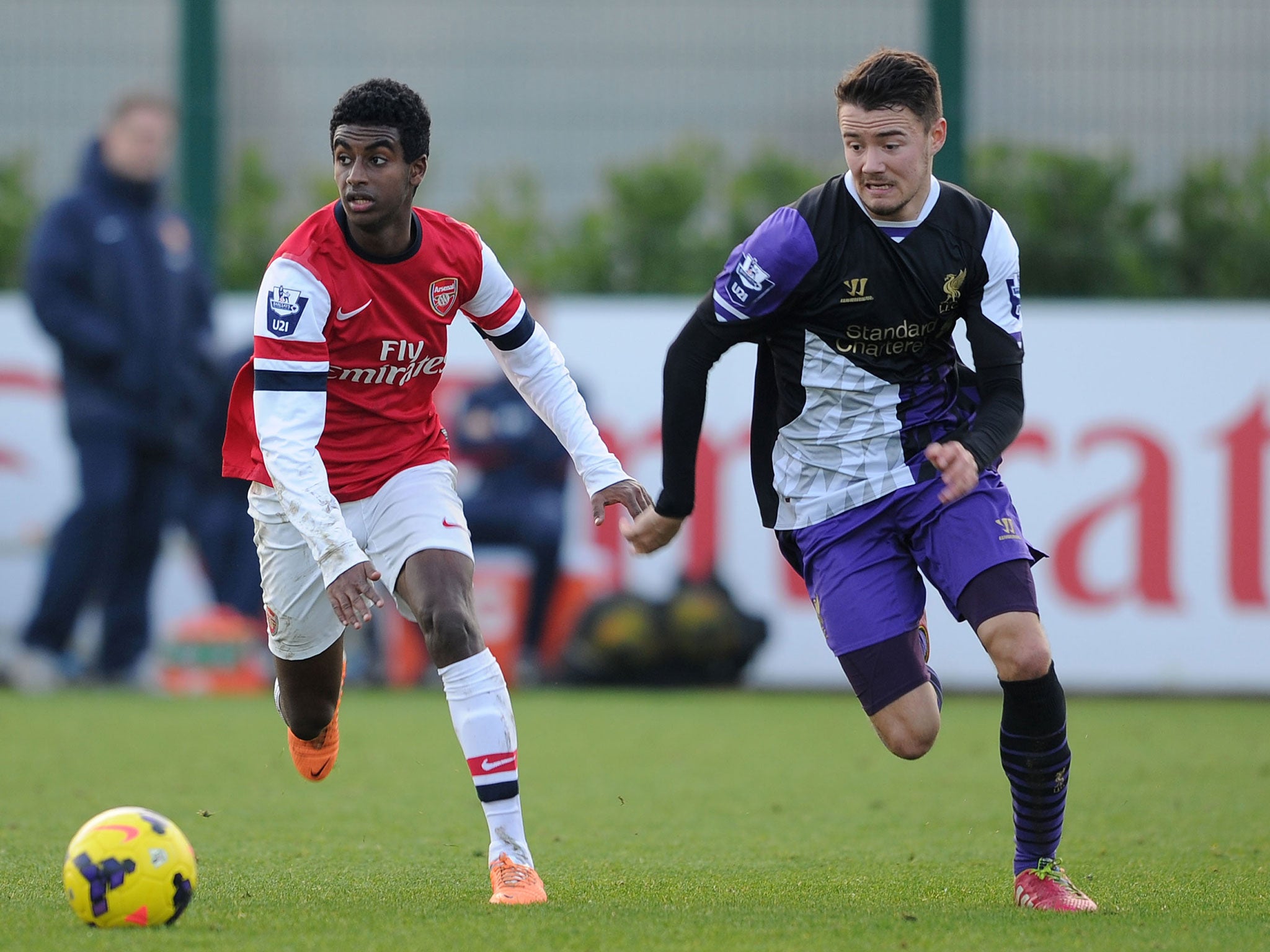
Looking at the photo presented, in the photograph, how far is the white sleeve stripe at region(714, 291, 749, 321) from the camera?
198 inches

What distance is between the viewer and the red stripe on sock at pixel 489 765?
189 inches

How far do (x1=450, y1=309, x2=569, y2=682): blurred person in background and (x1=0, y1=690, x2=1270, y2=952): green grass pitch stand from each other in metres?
1.42

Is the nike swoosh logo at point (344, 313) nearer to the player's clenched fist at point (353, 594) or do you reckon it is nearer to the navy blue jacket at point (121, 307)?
the player's clenched fist at point (353, 594)

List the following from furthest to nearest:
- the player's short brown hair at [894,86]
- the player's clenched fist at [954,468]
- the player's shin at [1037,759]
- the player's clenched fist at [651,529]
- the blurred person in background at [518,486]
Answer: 1. the blurred person in background at [518,486]
2. the player's clenched fist at [651,529]
3. the player's short brown hair at [894,86]
4. the player's shin at [1037,759]
5. the player's clenched fist at [954,468]

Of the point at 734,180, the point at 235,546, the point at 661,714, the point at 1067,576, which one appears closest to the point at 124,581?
the point at 235,546

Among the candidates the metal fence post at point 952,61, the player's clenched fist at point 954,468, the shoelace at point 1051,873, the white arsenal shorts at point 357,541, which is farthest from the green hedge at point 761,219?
the shoelace at point 1051,873

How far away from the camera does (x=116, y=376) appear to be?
1241cm

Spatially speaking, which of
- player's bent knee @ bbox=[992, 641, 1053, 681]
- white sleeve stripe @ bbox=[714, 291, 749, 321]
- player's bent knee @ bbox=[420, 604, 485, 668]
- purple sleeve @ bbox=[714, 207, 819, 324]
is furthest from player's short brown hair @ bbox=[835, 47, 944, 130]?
player's bent knee @ bbox=[420, 604, 485, 668]

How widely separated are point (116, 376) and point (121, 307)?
504 millimetres

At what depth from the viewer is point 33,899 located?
15.7 ft

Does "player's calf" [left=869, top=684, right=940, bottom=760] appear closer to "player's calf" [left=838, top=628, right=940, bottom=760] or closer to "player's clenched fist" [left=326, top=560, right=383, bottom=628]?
"player's calf" [left=838, top=628, right=940, bottom=760]

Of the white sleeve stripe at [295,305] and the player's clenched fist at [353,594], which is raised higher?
the white sleeve stripe at [295,305]

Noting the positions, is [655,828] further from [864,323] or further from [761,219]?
[761,219]

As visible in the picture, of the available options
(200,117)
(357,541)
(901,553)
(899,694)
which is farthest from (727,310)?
(200,117)
